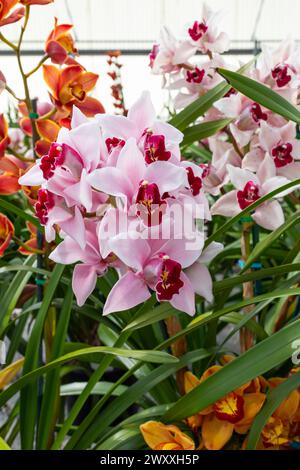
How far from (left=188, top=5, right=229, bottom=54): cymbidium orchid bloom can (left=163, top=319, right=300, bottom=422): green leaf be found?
427 mm

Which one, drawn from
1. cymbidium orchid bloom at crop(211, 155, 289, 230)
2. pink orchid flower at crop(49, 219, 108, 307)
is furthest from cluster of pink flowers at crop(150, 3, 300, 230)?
pink orchid flower at crop(49, 219, 108, 307)

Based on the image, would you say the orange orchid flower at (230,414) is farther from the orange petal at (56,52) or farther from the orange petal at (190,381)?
the orange petal at (56,52)

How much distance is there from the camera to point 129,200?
48 cm

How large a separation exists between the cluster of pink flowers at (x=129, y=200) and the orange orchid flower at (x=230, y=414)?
178 mm

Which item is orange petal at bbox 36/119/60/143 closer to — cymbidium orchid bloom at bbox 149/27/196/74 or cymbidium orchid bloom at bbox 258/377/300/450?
cymbidium orchid bloom at bbox 149/27/196/74

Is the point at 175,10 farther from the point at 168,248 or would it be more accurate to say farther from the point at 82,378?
the point at 168,248

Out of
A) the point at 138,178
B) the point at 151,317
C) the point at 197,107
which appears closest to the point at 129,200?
the point at 138,178

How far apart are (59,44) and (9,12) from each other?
2.9 inches

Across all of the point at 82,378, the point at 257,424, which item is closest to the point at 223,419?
the point at 257,424

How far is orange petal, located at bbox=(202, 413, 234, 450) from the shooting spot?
64 centimetres

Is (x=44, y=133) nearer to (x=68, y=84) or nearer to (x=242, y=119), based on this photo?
(x=68, y=84)

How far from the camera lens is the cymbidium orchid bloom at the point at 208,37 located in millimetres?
791

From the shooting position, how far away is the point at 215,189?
76cm

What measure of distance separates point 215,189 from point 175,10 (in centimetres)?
807
